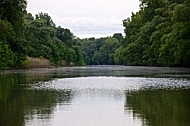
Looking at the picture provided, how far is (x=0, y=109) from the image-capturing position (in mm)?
18266

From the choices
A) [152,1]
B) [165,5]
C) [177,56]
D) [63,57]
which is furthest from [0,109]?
[63,57]

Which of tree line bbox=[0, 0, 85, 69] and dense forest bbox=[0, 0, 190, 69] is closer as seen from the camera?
tree line bbox=[0, 0, 85, 69]

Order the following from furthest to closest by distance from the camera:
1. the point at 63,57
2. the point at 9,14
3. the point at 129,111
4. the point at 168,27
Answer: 1. the point at 63,57
2. the point at 168,27
3. the point at 9,14
4. the point at 129,111

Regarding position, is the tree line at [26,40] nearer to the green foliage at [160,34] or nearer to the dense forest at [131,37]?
the dense forest at [131,37]

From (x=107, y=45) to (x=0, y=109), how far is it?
591 ft

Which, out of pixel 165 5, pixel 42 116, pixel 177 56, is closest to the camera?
pixel 42 116

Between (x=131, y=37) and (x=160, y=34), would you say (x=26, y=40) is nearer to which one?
(x=160, y=34)

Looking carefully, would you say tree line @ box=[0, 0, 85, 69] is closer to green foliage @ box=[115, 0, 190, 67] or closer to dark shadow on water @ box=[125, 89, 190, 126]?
green foliage @ box=[115, 0, 190, 67]

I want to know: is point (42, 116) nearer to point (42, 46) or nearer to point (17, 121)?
point (17, 121)

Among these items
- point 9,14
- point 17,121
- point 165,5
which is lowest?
point 17,121

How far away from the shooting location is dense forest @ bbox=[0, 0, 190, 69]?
50406 millimetres

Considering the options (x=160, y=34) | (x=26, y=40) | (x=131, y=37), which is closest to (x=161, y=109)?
(x=160, y=34)

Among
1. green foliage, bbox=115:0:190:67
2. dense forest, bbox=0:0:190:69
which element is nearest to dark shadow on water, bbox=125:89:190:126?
dense forest, bbox=0:0:190:69

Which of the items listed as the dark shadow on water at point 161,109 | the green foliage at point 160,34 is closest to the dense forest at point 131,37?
the green foliage at point 160,34
